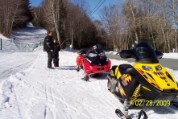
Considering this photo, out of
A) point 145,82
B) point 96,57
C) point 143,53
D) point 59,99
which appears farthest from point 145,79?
point 96,57

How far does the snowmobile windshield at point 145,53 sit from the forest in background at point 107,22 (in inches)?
1202

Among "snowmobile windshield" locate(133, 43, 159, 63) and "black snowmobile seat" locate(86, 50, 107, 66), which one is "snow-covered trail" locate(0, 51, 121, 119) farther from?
"snowmobile windshield" locate(133, 43, 159, 63)

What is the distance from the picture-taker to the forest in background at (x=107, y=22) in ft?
147

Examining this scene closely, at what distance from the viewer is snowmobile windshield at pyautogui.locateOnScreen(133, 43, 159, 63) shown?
6.50 m

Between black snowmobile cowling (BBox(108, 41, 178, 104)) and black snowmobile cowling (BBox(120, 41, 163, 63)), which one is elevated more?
black snowmobile cowling (BBox(120, 41, 163, 63))

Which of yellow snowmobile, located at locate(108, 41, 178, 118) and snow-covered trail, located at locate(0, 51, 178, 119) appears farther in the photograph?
snow-covered trail, located at locate(0, 51, 178, 119)

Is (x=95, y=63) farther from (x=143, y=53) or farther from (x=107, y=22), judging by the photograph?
(x=107, y=22)

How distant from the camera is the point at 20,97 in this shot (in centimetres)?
762

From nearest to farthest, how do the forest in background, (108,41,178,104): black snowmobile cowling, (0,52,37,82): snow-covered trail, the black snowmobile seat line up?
1. (108,41,178,104): black snowmobile cowling
2. the black snowmobile seat
3. (0,52,37,82): snow-covered trail
4. the forest in background

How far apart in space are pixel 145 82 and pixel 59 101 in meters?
2.44

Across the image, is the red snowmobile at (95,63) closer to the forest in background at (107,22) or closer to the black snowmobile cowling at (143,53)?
the black snowmobile cowling at (143,53)
